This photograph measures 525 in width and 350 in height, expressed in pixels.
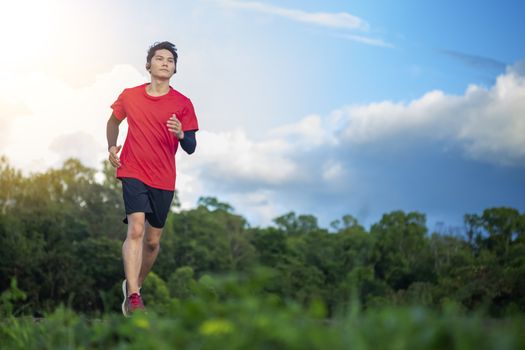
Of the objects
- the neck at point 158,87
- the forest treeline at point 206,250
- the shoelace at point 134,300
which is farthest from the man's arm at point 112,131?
the forest treeline at point 206,250

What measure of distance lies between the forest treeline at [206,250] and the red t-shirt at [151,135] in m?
34.0

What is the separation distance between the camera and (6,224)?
49.1 metres

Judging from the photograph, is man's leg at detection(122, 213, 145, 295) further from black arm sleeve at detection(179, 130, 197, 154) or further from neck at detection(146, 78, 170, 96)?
neck at detection(146, 78, 170, 96)

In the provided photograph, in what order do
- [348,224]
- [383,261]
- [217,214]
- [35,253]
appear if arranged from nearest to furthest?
[35,253], [383,261], [217,214], [348,224]

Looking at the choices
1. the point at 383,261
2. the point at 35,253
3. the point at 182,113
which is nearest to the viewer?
the point at 182,113

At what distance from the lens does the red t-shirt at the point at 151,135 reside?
7082 mm

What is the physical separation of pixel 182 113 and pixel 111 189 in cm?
5324

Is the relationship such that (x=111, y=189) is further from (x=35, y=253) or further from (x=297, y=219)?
(x=297, y=219)

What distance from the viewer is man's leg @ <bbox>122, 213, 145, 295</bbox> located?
6977 mm

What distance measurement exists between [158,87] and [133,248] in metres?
1.60

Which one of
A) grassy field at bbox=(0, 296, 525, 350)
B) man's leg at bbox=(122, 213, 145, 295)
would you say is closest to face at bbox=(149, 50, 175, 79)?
man's leg at bbox=(122, 213, 145, 295)

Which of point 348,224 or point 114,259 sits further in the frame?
point 348,224

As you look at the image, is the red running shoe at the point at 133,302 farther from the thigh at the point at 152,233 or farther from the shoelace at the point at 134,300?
the thigh at the point at 152,233

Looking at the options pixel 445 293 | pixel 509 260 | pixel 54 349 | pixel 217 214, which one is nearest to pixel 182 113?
pixel 54 349
